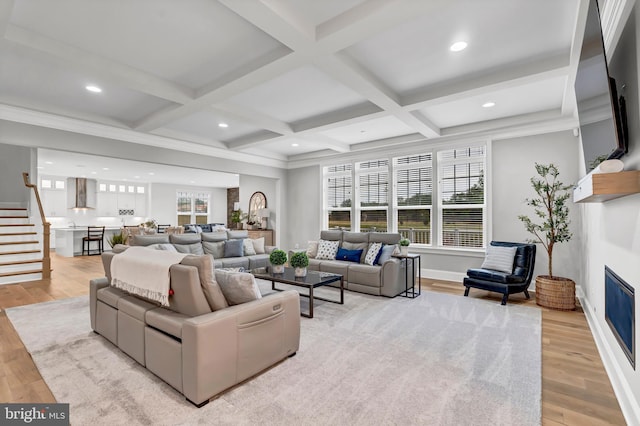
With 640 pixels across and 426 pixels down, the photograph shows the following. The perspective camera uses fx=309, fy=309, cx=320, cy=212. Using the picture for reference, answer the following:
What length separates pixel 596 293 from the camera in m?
3.31

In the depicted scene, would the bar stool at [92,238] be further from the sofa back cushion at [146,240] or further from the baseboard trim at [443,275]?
the baseboard trim at [443,275]

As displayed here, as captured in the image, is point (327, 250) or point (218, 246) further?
point (218, 246)

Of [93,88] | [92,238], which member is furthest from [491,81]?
[92,238]

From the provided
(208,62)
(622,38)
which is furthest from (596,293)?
(208,62)

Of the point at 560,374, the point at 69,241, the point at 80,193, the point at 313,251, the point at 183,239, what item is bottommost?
the point at 560,374

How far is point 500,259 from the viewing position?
15.4ft

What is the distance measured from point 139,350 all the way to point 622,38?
420cm

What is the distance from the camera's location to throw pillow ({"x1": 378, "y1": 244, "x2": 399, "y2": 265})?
16.2 ft

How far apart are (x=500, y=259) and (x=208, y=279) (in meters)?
4.33

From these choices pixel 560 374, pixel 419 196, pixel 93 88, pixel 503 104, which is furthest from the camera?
pixel 419 196

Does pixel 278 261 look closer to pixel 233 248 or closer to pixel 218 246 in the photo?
pixel 233 248

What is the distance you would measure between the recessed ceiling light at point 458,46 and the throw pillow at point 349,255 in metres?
3.35

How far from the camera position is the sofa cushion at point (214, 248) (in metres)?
5.92

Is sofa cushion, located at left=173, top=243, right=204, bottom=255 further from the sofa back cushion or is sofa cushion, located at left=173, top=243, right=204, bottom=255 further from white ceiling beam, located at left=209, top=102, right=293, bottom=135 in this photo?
white ceiling beam, located at left=209, top=102, right=293, bottom=135
